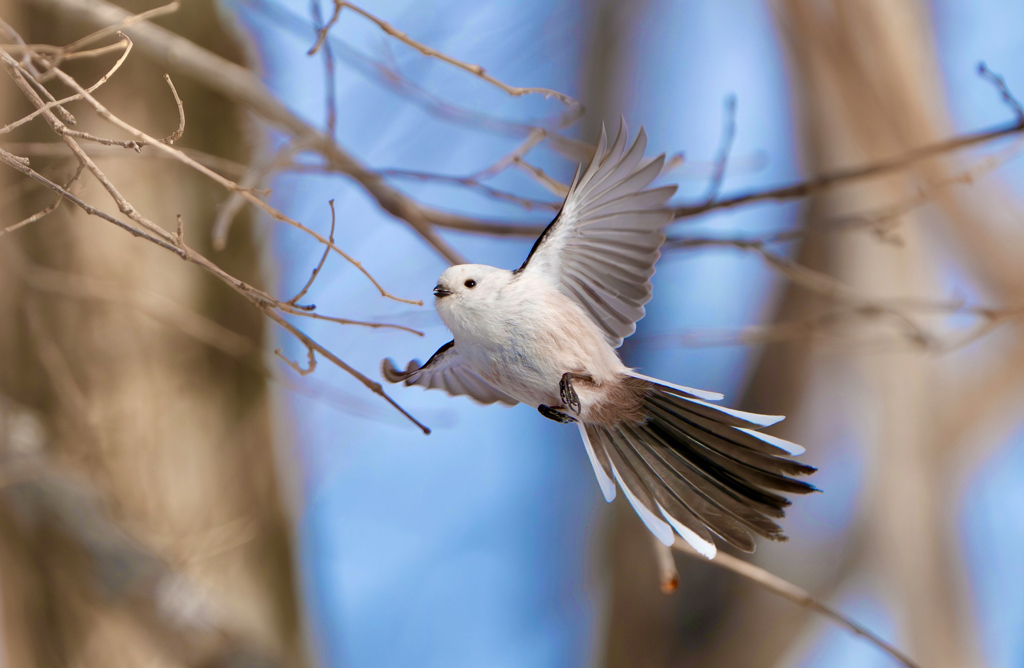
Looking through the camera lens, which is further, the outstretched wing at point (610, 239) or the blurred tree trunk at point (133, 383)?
the blurred tree trunk at point (133, 383)

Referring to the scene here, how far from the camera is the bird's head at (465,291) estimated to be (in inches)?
26.9

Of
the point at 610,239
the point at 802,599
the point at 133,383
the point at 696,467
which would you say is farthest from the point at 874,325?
the point at 133,383

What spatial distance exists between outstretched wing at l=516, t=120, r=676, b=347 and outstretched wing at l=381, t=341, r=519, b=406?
0.48 feet

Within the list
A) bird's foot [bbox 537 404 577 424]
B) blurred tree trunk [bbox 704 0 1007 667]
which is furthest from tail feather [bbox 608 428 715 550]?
blurred tree trunk [bbox 704 0 1007 667]

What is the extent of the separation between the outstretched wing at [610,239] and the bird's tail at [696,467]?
3.6 inches

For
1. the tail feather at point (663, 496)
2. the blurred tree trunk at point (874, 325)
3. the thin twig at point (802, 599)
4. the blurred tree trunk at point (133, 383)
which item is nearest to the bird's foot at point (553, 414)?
the tail feather at point (663, 496)

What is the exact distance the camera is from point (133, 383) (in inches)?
73.0

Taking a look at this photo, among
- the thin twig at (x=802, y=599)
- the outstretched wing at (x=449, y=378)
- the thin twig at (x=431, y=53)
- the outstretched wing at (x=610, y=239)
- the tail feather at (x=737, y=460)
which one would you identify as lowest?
the thin twig at (x=802, y=599)

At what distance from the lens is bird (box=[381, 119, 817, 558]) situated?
2.21 ft

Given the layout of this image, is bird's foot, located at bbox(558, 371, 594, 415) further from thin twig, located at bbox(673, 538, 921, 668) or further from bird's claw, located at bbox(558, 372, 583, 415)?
thin twig, located at bbox(673, 538, 921, 668)

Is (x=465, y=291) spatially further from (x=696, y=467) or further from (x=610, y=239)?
(x=696, y=467)

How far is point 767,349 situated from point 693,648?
107 centimetres

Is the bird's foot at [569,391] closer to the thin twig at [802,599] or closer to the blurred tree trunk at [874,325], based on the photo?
the thin twig at [802,599]

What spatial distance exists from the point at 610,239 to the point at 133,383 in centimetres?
160
